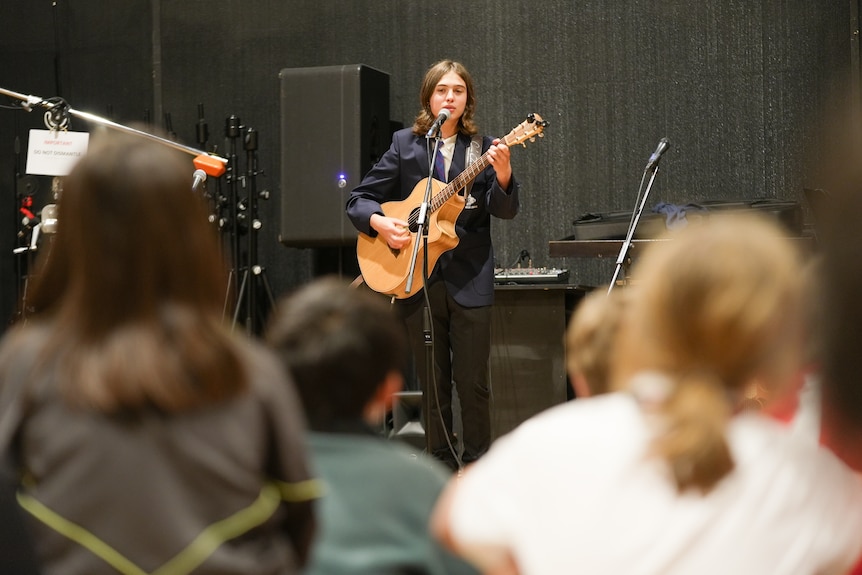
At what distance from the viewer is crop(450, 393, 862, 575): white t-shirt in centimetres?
134

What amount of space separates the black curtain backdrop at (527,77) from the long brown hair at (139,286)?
4.67m

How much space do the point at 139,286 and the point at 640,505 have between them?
2.34 ft

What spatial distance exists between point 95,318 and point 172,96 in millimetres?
5832

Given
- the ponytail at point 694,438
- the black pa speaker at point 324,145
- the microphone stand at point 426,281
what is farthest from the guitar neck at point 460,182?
the ponytail at point 694,438

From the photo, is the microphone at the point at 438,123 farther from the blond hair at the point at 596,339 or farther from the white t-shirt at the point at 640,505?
the white t-shirt at the point at 640,505

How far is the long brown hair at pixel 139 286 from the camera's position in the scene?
54.3 inches

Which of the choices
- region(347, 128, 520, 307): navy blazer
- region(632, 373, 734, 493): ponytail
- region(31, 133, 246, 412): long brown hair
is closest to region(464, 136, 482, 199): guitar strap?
region(347, 128, 520, 307): navy blazer

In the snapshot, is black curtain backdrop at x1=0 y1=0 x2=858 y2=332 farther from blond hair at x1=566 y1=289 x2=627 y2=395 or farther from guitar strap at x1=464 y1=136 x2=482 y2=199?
Answer: blond hair at x1=566 y1=289 x2=627 y2=395

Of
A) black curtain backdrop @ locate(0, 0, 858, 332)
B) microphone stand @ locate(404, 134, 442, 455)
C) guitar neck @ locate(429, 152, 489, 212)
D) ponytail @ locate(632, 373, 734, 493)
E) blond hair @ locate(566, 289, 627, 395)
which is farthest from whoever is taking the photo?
black curtain backdrop @ locate(0, 0, 858, 332)

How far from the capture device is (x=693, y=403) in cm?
132

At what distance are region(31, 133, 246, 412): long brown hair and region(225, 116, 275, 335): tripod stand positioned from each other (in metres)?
4.61

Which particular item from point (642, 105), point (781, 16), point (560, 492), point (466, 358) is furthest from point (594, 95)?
point (560, 492)

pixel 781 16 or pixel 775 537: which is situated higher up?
pixel 781 16

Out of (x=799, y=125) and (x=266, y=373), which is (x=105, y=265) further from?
(x=799, y=125)
